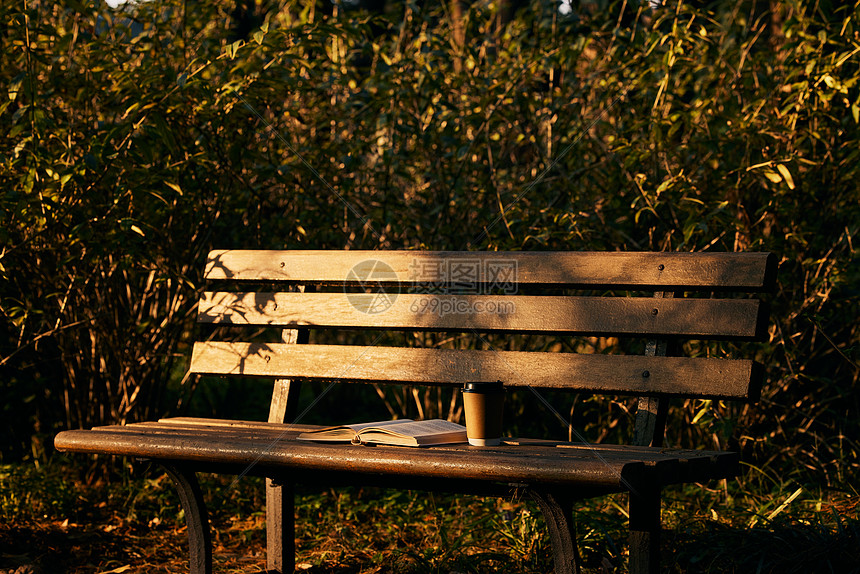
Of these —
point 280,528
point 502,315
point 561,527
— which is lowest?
point 280,528

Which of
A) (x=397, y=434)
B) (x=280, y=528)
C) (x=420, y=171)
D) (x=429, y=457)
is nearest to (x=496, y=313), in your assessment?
(x=397, y=434)

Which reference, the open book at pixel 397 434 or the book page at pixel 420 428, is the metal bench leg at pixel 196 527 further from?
the book page at pixel 420 428

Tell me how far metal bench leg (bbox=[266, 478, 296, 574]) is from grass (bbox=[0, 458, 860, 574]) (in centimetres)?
16

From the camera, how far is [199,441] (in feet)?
7.54

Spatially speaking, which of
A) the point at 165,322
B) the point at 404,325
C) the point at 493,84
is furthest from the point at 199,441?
the point at 493,84

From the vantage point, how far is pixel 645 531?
2.12 m

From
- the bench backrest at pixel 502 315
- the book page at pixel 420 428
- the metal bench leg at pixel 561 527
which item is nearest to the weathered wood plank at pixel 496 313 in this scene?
the bench backrest at pixel 502 315

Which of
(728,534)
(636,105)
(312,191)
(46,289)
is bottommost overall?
(728,534)

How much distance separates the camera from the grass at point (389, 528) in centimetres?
272

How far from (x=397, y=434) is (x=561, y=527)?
0.48 m

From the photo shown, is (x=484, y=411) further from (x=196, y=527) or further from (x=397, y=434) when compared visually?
(x=196, y=527)

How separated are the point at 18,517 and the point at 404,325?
181cm

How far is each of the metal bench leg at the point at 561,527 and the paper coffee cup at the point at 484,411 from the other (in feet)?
0.83

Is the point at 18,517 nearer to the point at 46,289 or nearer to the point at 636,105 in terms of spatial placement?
the point at 46,289
